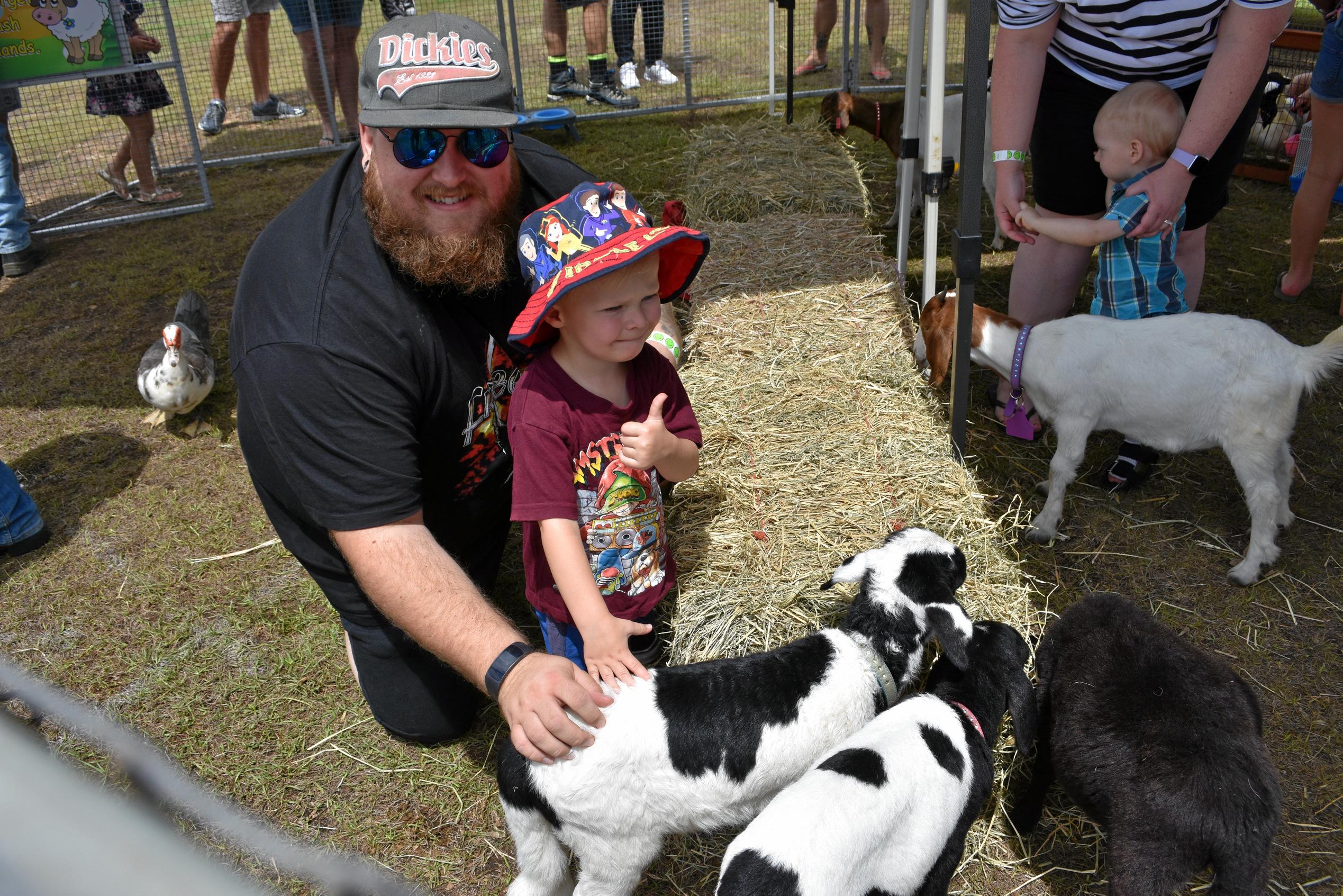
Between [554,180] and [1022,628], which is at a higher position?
[554,180]

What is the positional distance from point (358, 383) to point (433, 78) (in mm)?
812

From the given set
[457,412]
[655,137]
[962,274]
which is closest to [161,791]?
[457,412]

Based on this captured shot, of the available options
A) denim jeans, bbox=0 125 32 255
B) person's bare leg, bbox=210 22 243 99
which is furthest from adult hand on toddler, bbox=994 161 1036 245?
person's bare leg, bbox=210 22 243 99

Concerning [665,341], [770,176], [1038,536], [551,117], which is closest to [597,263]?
[665,341]

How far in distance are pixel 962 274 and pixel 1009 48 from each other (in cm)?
91

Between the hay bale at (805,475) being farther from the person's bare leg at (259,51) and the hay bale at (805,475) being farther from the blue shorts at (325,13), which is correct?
the person's bare leg at (259,51)

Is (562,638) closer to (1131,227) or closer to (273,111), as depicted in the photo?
(1131,227)

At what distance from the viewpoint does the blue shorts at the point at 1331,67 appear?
14.9 ft

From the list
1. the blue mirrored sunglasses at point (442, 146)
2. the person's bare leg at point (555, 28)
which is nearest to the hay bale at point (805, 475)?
the blue mirrored sunglasses at point (442, 146)

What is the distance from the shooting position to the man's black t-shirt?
2383 millimetres

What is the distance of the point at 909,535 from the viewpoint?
279 centimetres

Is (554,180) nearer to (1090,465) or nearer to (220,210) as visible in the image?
(1090,465)

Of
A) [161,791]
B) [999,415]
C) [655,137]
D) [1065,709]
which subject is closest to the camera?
[161,791]

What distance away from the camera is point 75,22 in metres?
6.63
